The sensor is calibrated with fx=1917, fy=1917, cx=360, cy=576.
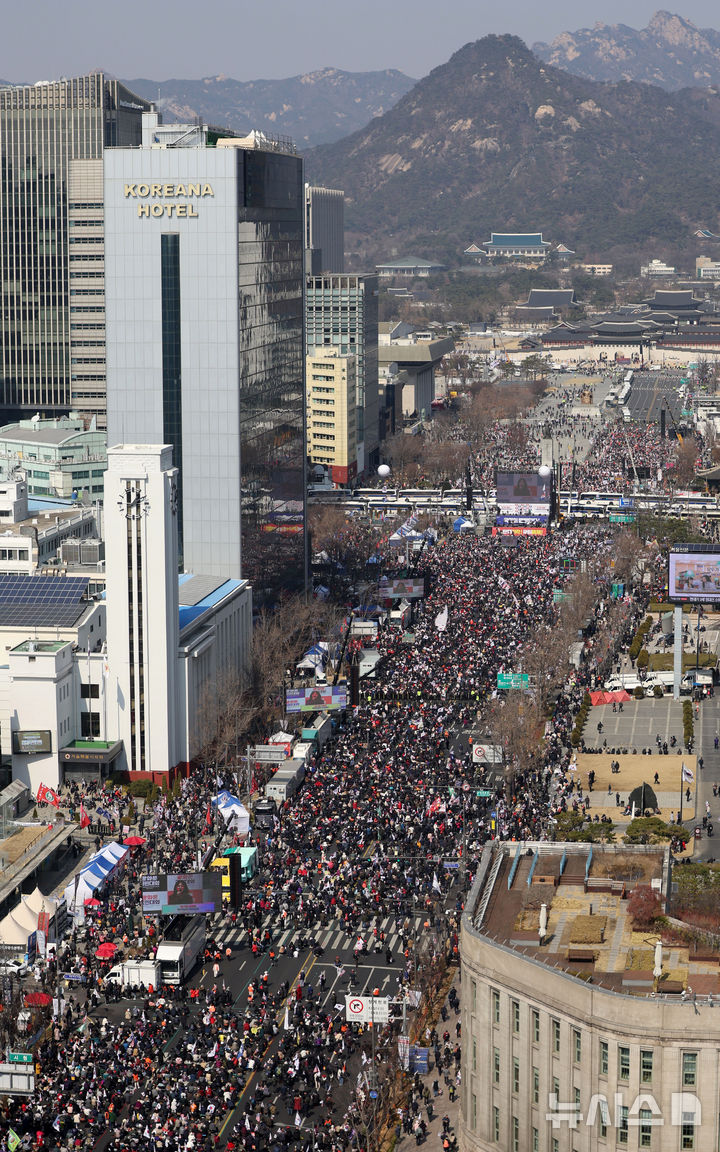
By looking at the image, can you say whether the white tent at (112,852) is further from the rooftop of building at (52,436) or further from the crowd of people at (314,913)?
the rooftop of building at (52,436)

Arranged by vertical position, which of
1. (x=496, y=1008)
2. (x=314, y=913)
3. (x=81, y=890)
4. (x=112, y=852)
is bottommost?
(x=314, y=913)

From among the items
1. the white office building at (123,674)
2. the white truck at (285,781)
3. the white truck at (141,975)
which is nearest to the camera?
the white truck at (141,975)

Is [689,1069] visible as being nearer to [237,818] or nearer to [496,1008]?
[496,1008]

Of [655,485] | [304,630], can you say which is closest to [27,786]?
[304,630]

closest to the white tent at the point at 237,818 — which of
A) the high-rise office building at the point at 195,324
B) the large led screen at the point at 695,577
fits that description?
the high-rise office building at the point at 195,324

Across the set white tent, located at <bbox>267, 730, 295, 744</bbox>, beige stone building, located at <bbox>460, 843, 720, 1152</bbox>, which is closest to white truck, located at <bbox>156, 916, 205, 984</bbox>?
beige stone building, located at <bbox>460, 843, 720, 1152</bbox>

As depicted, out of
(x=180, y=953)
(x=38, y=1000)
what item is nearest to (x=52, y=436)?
(x=180, y=953)

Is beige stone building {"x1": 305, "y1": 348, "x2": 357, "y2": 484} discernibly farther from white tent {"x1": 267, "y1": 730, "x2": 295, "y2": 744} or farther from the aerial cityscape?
white tent {"x1": 267, "y1": 730, "x2": 295, "y2": 744}
